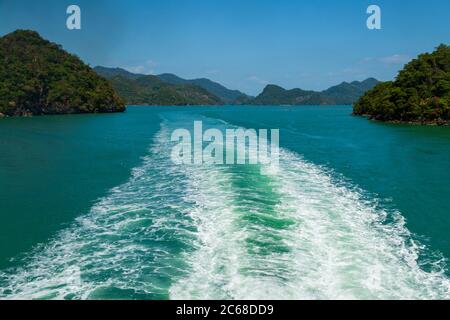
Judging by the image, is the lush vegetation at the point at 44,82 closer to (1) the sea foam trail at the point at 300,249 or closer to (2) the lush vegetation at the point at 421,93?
(2) the lush vegetation at the point at 421,93

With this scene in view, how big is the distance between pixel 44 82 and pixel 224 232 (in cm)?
10944

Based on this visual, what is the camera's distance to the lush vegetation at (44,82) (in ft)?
311

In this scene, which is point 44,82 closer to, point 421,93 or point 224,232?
point 421,93

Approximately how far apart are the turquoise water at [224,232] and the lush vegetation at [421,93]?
39.9m

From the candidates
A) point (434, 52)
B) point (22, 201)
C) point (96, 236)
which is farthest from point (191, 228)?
point (434, 52)

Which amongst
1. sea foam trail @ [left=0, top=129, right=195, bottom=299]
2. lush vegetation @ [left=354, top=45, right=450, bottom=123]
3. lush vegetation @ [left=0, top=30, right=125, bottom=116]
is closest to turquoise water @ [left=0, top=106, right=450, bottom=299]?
sea foam trail @ [left=0, top=129, right=195, bottom=299]

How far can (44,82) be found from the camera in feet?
345

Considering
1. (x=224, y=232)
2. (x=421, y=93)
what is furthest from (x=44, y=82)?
(x=224, y=232)

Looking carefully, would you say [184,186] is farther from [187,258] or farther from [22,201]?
[187,258]

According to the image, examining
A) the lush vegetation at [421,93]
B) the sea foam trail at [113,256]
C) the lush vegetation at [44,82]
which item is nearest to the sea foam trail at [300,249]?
the sea foam trail at [113,256]

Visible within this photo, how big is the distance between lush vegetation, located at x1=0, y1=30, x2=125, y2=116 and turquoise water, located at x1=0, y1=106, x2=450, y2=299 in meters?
84.0

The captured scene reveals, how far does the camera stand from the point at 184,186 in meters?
16.4

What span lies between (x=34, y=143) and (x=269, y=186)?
27264 millimetres

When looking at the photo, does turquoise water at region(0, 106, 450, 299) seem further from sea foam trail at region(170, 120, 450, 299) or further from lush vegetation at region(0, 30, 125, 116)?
lush vegetation at region(0, 30, 125, 116)
